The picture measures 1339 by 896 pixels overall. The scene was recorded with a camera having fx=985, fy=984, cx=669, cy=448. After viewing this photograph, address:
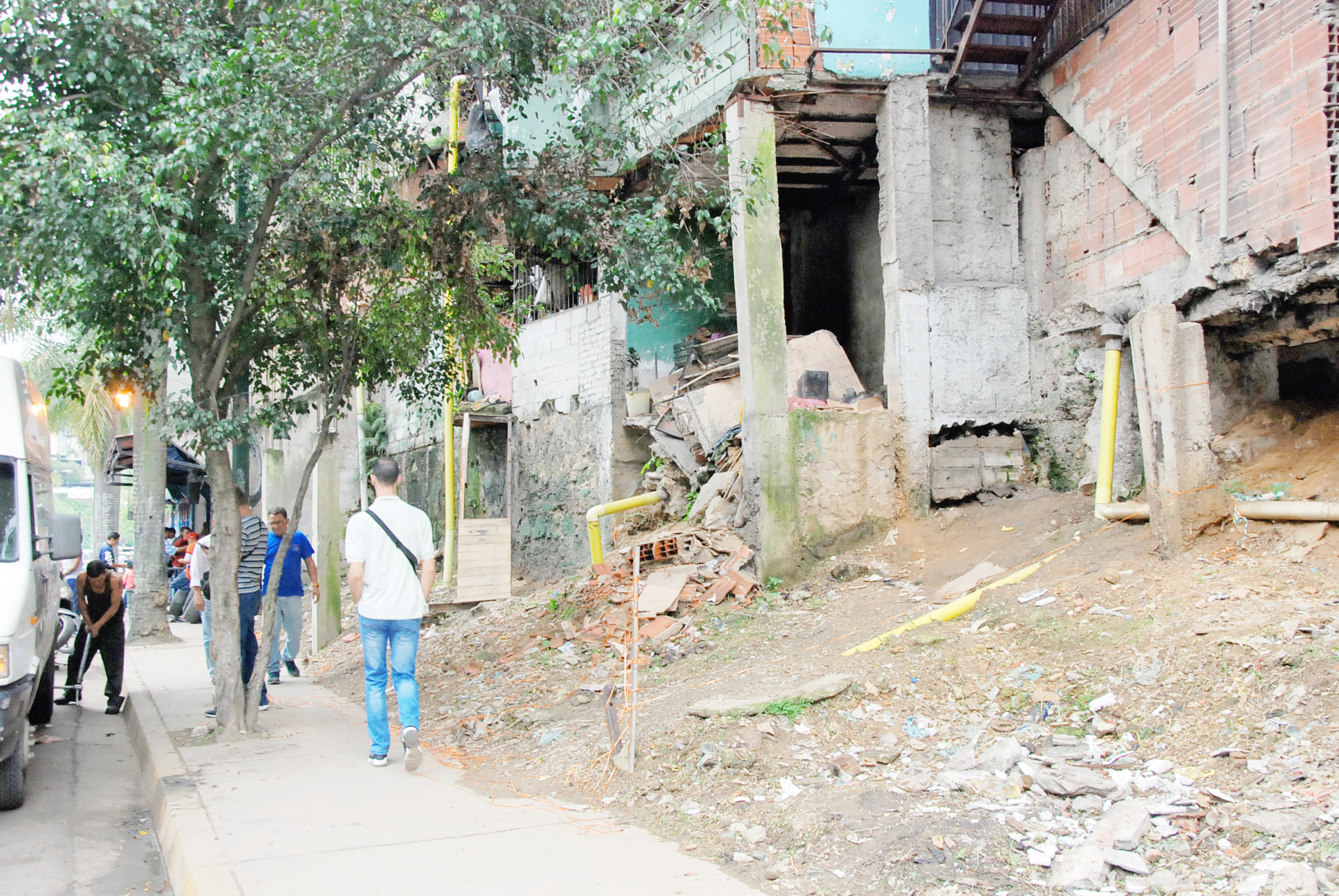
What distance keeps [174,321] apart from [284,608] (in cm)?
314

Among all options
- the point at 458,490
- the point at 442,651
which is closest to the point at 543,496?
the point at 458,490

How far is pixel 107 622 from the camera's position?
8.13 meters

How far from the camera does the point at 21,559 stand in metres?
5.60

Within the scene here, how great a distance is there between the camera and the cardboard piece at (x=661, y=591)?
29.9 ft

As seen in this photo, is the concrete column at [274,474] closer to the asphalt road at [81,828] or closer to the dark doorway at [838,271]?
the asphalt road at [81,828]

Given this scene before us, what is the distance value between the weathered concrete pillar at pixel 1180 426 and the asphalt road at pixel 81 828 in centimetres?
649

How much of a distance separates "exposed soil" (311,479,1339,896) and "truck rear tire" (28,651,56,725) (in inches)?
113

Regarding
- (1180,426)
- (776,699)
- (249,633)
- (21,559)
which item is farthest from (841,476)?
(21,559)

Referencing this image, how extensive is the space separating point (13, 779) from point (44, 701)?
2.63m

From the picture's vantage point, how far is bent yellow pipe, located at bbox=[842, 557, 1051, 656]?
22.4ft

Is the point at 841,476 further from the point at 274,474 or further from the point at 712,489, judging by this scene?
the point at 274,474

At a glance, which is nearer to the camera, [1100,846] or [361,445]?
[1100,846]

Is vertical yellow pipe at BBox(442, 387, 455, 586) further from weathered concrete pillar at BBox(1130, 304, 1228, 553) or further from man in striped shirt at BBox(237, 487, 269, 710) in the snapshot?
weathered concrete pillar at BBox(1130, 304, 1228, 553)

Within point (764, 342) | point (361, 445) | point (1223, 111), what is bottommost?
point (361, 445)
